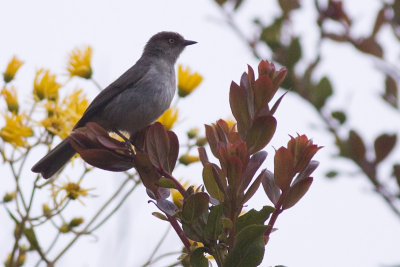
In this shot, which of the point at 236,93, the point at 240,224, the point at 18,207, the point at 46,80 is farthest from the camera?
the point at 46,80

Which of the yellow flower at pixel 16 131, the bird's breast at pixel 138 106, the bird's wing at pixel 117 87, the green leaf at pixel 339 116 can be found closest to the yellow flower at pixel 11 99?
the yellow flower at pixel 16 131

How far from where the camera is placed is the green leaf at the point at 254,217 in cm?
177

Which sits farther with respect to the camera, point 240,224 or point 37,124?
point 37,124

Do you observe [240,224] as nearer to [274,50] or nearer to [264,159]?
[264,159]

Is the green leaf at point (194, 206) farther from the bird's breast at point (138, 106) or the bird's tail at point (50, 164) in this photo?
the bird's breast at point (138, 106)

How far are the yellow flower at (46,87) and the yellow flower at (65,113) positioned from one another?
0.21ft

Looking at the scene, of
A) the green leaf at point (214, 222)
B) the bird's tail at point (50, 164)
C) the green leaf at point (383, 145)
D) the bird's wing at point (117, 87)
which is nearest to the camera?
the green leaf at point (214, 222)

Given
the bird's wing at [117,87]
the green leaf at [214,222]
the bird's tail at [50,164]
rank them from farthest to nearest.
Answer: the bird's wing at [117,87] → the bird's tail at [50,164] → the green leaf at [214,222]

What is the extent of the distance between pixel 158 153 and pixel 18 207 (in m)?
1.50

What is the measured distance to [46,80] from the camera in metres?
3.97

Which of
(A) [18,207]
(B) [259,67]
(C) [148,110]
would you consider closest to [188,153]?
(C) [148,110]

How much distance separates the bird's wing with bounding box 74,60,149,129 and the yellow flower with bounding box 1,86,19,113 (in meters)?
0.45

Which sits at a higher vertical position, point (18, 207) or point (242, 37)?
point (242, 37)

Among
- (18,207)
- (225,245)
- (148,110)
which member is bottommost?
(225,245)
